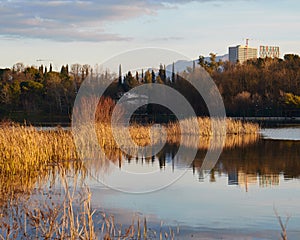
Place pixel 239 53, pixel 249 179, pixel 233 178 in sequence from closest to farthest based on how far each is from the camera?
pixel 249 179
pixel 233 178
pixel 239 53

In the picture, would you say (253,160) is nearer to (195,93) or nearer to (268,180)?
(268,180)

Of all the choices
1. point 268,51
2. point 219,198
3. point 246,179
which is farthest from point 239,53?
point 219,198

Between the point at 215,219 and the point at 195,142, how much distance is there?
14.7 meters

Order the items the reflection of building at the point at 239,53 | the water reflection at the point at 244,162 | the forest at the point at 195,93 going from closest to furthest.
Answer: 1. the water reflection at the point at 244,162
2. the forest at the point at 195,93
3. the reflection of building at the point at 239,53

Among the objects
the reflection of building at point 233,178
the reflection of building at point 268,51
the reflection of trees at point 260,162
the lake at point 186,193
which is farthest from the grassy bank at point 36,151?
the reflection of building at point 268,51

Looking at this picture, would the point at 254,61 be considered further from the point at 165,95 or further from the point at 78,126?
the point at 78,126

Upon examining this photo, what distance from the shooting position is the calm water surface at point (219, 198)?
7734mm

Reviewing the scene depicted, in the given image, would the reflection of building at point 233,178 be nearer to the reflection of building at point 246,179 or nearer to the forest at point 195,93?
the reflection of building at point 246,179

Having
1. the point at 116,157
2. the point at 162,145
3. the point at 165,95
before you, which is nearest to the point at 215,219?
the point at 116,157

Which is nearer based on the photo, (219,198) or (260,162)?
(219,198)

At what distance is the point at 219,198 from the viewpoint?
10.1 meters

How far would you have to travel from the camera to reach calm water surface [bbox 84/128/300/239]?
773cm

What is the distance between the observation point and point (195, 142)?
2289 cm

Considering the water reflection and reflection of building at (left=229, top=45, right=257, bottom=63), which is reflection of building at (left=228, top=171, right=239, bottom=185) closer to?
the water reflection
